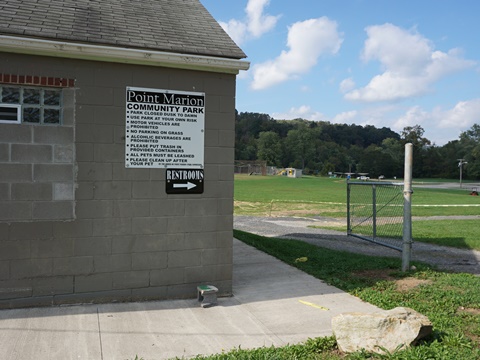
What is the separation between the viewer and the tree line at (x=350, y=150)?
121 meters

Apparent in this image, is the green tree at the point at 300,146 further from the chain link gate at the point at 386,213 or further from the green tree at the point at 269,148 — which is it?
the chain link gate at the point at 386,213

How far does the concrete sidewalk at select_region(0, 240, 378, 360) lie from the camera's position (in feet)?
14.5

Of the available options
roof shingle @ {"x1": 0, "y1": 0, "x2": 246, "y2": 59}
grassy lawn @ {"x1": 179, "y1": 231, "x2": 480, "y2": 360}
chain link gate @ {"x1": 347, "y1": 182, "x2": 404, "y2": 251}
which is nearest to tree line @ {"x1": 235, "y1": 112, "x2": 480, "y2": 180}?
chain link gate @ {"x1": 347, "y1": 182, "x2": 404, "y2": 251}

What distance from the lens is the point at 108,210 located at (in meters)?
5.80

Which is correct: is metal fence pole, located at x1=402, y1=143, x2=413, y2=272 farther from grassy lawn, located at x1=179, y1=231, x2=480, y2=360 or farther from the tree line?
the tree line

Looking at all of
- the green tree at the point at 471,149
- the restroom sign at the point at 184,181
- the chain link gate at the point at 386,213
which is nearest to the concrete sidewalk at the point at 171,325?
the restroom sign at the point at 184,181

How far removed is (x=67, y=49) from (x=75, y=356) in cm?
349

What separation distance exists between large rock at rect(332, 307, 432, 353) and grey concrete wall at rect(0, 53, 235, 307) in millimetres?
2314

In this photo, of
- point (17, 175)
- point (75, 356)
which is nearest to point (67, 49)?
point (17, 175)

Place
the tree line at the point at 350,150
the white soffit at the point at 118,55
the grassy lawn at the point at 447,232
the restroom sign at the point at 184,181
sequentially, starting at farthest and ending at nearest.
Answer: the tree line at the point at 350,150 < the grassy lawn at the point at 447,232 < the restroom sign at the point at 184,181 < the white soffit at the point at 118,55

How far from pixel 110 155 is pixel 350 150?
473 ft

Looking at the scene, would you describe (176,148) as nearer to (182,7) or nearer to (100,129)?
(100,129)

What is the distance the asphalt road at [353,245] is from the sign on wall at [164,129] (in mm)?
5719

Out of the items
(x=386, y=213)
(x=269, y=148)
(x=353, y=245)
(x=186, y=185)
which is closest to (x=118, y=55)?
(x=186, y=185)
